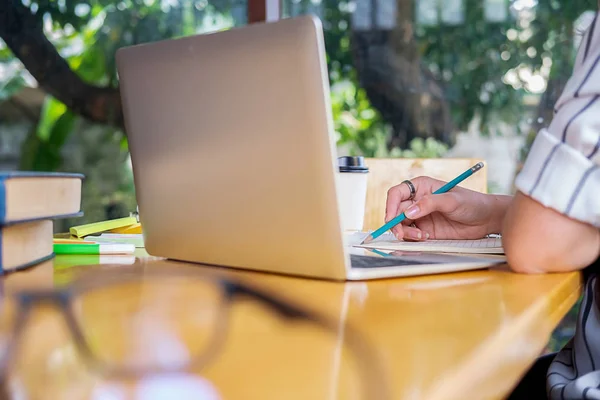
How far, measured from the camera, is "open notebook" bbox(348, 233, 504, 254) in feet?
2.83

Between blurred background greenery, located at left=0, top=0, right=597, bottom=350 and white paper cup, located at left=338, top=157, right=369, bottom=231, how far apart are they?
1.19 m

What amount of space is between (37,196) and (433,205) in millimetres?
516

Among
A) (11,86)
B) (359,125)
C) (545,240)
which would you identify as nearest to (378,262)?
(545,240)

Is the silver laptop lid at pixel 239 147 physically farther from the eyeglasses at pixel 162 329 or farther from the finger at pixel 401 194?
the finger at pixel 401 194

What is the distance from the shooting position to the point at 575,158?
0.67 m

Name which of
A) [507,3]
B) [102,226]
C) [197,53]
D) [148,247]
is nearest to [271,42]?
[197,53]

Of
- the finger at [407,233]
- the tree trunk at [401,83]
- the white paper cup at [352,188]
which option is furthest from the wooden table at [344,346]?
the tree trunk at [401,83]

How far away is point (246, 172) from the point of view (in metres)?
0.67

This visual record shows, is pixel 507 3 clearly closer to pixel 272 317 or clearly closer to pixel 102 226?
pixel 102 226

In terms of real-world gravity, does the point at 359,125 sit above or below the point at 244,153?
above

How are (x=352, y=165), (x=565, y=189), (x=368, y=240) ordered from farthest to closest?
(x=352, y=165) → (x=368, y=240) → (x=565, y=189)

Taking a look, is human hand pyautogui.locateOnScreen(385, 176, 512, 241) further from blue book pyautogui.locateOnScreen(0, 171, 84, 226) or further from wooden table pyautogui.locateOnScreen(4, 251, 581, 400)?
blue book pyautogui.locateOnScreen(0, 171, 84, 226)

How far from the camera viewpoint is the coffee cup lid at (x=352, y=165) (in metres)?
1.16

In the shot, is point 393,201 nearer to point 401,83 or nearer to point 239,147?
point 239,147
